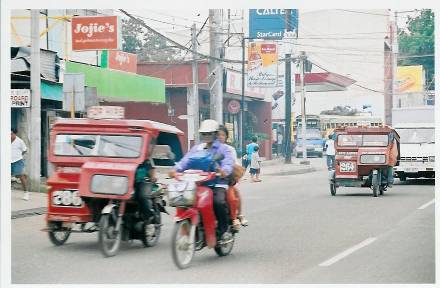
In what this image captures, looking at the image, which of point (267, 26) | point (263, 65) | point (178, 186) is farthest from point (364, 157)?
point (178, 186)

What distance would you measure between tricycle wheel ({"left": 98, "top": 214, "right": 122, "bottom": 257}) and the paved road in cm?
11

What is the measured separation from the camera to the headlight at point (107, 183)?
964 centimetres

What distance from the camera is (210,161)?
9148mm

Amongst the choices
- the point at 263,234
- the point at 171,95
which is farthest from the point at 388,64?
the point at 263,234

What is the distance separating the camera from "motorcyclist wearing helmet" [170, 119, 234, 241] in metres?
9.16

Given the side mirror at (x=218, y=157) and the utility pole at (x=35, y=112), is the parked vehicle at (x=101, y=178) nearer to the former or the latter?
the side mirror at (x=218, y=157)

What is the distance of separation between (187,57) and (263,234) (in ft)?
60.4

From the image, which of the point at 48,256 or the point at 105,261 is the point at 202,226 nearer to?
the point at 105,261

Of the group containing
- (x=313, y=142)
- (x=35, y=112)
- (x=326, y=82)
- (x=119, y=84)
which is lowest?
(x=313, y=142)

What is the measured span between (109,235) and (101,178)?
25.8 inches

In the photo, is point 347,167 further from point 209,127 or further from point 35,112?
point 209,127

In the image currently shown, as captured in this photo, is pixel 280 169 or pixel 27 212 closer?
pixel 27 212

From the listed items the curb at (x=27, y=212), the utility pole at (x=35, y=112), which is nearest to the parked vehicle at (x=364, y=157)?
the utility pole at (x=35, y=112)

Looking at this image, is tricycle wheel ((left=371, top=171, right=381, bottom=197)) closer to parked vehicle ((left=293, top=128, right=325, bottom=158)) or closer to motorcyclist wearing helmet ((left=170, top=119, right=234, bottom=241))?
motorcyclist wearing helmet ((left=170, top=119, right=234, bottom=241))
